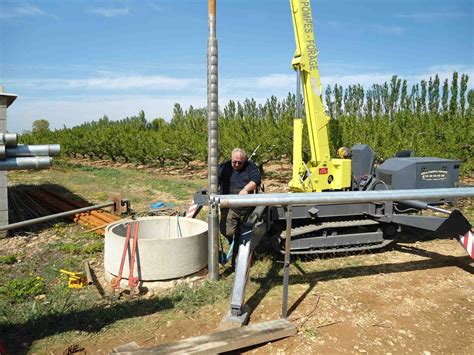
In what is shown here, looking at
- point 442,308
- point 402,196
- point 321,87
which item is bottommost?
point 442,308

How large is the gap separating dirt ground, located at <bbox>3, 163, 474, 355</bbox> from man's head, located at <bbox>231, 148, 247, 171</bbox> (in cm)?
156

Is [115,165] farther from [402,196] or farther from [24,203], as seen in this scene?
[402,196]

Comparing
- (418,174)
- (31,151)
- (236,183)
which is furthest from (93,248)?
(418,174)

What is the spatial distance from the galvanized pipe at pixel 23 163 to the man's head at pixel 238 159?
311cm

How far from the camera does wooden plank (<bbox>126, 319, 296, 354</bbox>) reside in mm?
3320

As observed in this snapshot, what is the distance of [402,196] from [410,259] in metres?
2.36

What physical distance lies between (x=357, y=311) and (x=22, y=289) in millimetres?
4097

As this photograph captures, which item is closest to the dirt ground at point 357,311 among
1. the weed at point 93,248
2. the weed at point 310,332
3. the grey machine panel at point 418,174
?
the weed at point 310,332

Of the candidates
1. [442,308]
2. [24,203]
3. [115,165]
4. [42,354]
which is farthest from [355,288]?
[115,165]

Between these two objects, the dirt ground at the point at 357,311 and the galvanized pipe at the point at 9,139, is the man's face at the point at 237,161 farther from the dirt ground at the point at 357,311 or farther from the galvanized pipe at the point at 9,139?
the galvanized pipe at the point at 9,139

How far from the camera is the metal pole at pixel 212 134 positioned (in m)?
4.94

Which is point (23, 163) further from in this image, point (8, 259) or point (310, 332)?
point (8, 259)

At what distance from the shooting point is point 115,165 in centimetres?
2561

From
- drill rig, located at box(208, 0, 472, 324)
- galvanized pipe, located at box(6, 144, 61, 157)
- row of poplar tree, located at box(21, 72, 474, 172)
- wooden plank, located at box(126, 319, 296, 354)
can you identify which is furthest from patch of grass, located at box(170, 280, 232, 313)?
row of poplar tree, located at box(21, 72, 474, 172)
